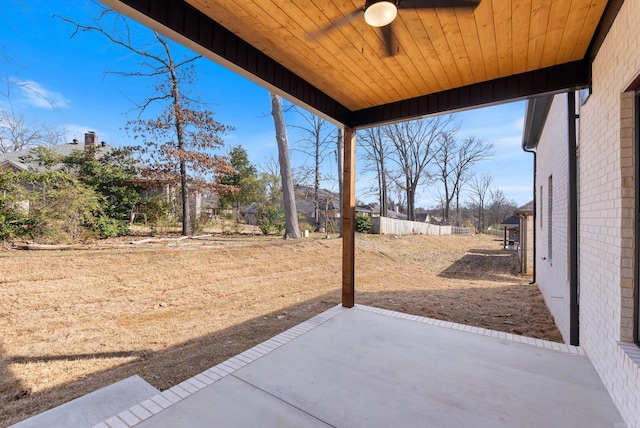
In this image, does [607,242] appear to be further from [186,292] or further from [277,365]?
[186,292]

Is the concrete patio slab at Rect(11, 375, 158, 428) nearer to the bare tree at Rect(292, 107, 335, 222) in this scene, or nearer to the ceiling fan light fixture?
the ceiling fan light fixture

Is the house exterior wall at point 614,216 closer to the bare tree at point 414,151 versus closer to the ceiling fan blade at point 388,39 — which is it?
the ceiling fan blade at point 388,39

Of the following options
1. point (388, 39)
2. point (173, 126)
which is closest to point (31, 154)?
point (173, 126)

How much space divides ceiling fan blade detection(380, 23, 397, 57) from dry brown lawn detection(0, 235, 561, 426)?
3709 mm

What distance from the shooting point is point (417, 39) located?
7.74 ft

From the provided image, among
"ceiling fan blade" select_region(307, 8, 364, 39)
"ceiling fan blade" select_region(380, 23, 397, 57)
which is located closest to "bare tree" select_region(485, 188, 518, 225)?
"ceiling fan blade" select_region(380, 23, 397, 57)

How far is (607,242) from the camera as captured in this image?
6.85 ft

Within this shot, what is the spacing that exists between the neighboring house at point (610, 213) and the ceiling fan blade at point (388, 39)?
56.1 inches

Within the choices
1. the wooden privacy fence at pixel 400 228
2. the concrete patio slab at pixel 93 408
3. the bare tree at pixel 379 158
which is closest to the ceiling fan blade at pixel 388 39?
the concrete patio slab at pixel 93 408

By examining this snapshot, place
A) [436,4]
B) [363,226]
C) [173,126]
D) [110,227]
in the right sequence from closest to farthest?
[436,4] → [110,227] → [173,126] → [363,226]

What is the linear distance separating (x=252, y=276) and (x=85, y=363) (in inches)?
164

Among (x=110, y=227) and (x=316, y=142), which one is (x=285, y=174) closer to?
(x=316, y=142)

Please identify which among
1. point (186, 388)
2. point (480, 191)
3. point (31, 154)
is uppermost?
point (480, 191)

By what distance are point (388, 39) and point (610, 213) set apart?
207cm
